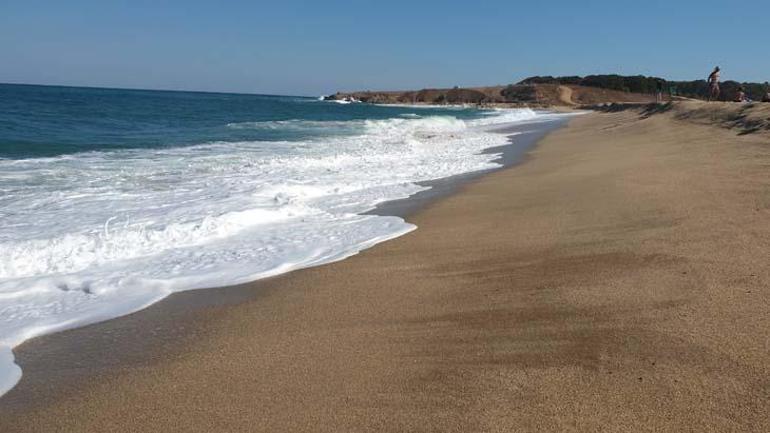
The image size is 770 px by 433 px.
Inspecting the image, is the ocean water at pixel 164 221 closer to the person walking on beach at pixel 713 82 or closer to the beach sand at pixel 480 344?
the beach sand at pixel 480 344

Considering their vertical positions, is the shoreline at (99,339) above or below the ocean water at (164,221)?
below

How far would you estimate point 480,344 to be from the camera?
3.64m

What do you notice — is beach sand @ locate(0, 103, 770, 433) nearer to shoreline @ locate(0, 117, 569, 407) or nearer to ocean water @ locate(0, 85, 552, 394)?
shoreline @ locate(0, 117, 569, 407)

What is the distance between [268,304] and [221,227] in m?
2.82

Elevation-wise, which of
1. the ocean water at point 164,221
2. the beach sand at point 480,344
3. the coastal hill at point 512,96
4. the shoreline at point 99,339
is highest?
the coastal hill at point 512,96

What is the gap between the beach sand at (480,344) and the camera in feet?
9.40

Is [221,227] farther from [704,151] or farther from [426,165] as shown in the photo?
[704,151]

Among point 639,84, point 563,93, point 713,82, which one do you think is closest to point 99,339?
point 713,82

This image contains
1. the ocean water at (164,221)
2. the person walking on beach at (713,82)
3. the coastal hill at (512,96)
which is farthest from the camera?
the coastal hill at (512,96)

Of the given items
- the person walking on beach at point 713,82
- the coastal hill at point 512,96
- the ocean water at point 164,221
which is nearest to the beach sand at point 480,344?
the ocean water at point 164,221

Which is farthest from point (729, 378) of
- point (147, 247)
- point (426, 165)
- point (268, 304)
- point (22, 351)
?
point (426, 165)

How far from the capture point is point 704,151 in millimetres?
11547

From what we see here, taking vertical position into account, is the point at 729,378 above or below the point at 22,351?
above

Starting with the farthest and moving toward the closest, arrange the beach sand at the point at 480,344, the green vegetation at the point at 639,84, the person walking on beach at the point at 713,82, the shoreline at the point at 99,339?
the green vegetation at the point at 639,84 → the person walking on beach at the point at 713,82 → the shoreline at the point at 99,339 → the beach sand at the point at 480,344
